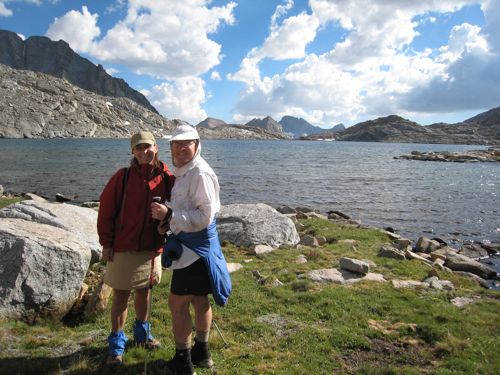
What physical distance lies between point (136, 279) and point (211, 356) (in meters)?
1.87

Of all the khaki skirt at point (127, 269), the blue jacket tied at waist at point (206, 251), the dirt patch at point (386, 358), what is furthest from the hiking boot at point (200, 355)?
the dirt patch at point (386, 358)

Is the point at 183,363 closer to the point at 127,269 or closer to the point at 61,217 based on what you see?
the point at 127,269

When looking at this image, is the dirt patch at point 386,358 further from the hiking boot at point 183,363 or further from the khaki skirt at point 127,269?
the khaki skirt at point 127,269

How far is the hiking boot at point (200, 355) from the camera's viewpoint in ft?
20.0

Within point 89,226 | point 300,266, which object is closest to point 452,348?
point 300,266

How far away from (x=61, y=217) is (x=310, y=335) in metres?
7.78

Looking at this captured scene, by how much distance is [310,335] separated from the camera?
775 centimetres

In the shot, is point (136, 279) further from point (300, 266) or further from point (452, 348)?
point (300, 266)

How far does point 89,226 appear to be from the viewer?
11.7 metres

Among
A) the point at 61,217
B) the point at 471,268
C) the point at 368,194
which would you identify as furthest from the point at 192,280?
the point at 368,194

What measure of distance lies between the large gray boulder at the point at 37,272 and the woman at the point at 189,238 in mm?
3310

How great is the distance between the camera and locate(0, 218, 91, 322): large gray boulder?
7.34 m

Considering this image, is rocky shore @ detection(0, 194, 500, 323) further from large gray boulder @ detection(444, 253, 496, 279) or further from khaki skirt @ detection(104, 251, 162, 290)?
khaki skirt @ detection(104, 251, 162, 290)

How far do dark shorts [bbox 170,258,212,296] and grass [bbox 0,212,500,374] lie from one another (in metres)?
1.24
